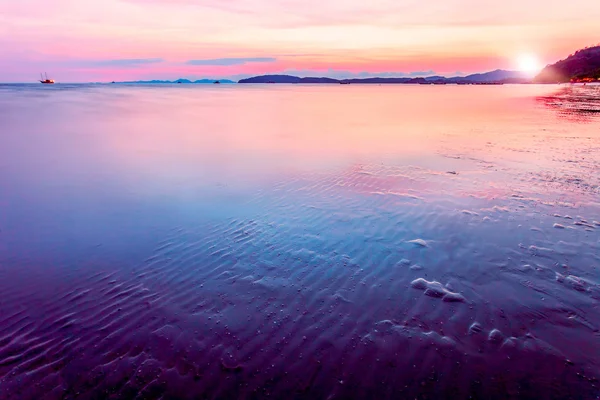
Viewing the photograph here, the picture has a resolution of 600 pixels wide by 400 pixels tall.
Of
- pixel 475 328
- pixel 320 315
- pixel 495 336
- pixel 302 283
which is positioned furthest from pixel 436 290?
pixel 302 283

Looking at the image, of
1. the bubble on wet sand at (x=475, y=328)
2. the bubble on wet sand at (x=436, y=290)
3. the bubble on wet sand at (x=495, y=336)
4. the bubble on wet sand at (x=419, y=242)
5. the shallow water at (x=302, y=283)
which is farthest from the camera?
the bubble on wet sand at (x=419, y=242)

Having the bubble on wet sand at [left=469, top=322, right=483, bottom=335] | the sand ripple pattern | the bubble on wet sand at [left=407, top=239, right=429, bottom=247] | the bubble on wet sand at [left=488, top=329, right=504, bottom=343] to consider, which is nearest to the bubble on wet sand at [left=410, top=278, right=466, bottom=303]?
the sand ripple pattern

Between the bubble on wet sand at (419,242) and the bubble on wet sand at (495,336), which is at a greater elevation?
the bubble on wet sand at (419,242)

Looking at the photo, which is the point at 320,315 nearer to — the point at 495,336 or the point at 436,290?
the point at 436,290

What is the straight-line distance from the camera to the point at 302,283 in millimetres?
7043

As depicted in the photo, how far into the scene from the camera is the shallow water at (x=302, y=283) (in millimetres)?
4879

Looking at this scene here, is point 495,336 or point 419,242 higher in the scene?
Result: point 419,242

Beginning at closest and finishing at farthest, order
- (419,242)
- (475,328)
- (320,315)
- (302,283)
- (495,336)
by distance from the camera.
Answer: (495,336) < (475,328) < (320,315) < (302,283) < (419,242)

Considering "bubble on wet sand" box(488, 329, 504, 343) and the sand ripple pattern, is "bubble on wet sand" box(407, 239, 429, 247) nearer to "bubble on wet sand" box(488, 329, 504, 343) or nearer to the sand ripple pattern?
the sand ripple pattern

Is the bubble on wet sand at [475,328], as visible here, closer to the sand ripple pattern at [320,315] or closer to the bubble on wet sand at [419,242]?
the sand ripple pattern at [320,315]

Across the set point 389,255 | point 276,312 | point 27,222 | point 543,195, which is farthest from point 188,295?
point 543,195

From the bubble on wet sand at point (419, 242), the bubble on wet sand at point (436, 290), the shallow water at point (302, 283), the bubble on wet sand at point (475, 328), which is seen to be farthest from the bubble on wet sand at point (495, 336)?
the bubble on wet sand at point (419, 242)

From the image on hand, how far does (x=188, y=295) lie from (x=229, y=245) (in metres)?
2.15

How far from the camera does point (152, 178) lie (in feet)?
48.3
